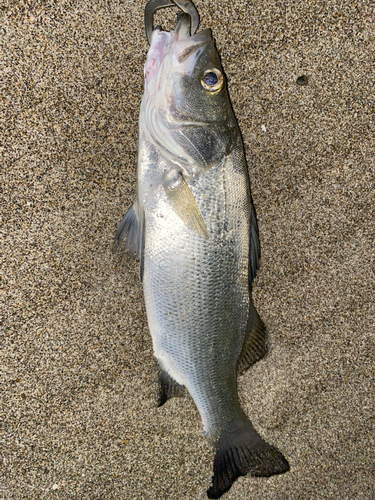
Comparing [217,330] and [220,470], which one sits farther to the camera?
[220,470]

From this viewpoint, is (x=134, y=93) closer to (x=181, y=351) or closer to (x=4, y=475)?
(x=181, y=351)

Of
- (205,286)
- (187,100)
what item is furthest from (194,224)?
(187,100)

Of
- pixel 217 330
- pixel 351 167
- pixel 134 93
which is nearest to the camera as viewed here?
pixel 217 330

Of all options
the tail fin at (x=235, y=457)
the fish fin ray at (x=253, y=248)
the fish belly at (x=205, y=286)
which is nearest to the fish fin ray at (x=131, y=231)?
the fish belly at (x=205, y=286)

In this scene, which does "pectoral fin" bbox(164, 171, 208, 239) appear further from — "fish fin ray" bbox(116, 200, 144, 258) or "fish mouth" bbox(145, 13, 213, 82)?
"fish mouth" bbox(145, 13, 213, 82)

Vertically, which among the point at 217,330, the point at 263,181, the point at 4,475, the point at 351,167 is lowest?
the point at 4,475

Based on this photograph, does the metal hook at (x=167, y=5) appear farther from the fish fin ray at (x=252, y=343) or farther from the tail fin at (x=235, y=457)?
the tail fin at (x=235, y=457)

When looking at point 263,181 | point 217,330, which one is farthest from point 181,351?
point 263,181
